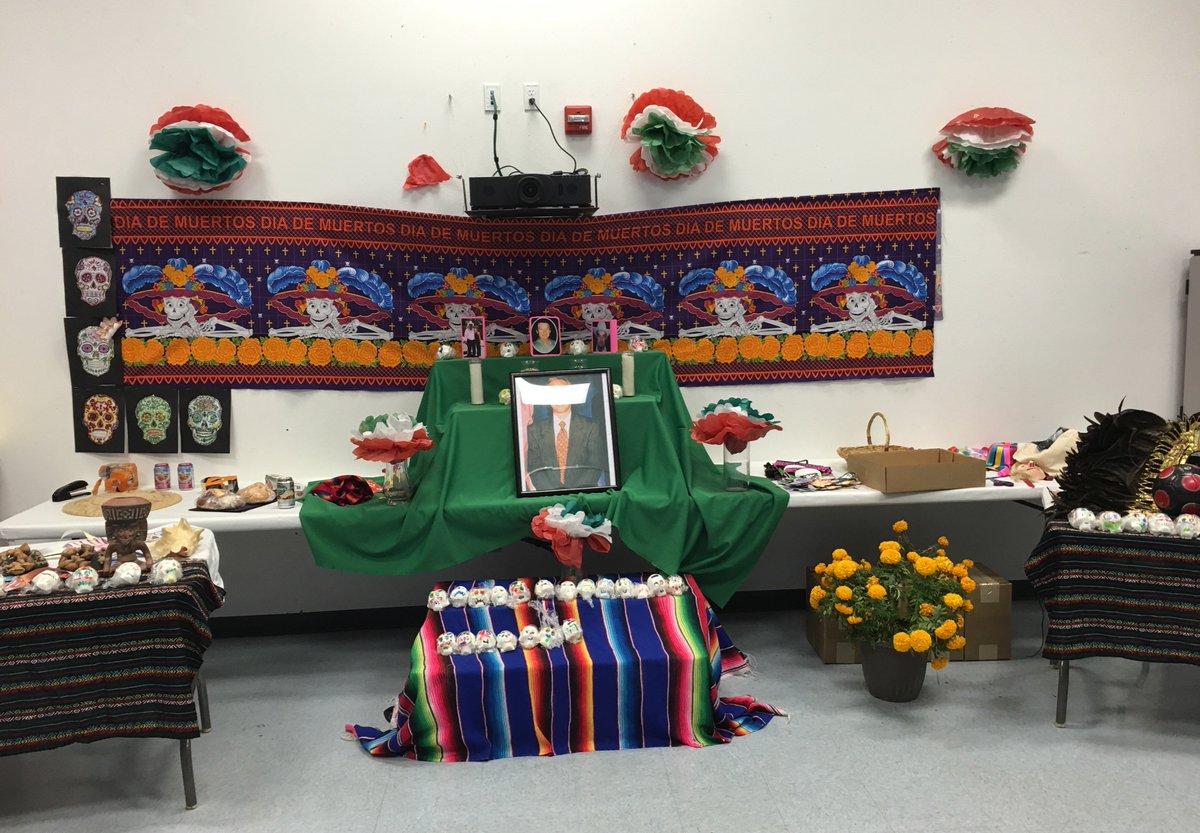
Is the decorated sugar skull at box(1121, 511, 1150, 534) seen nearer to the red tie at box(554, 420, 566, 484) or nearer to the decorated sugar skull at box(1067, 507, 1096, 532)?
the decorated sugar skull at box(1067, 507, 1096, 532)

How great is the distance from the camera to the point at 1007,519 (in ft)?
13.9

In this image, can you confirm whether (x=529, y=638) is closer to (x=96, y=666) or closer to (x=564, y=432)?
(x=564, y=432)

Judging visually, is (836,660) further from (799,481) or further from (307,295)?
(307,295)

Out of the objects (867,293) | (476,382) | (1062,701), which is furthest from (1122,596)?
(476,382)

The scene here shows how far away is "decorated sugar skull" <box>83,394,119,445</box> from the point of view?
12.6 feet

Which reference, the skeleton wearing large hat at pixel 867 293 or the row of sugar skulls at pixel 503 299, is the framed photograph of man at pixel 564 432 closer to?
the row of sugar skulls at pixel 503 299

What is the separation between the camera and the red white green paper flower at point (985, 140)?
3.84 metres

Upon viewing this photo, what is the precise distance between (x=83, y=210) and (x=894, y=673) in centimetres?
373

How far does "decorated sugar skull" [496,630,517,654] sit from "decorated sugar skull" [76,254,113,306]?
2348mm

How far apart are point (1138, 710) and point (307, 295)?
3597mm

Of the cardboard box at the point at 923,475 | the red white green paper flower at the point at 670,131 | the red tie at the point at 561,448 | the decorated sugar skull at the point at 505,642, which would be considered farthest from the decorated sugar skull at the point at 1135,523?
the red white green paper flower at the point at 670,131

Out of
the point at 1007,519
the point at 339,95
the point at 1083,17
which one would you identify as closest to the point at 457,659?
the point at 339,95

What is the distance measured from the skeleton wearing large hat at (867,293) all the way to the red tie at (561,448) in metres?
1.33

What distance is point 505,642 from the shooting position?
295 cm
